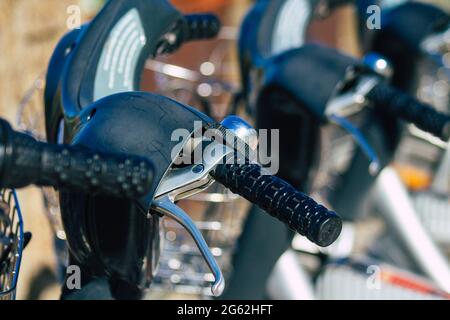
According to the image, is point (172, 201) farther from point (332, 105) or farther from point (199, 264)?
point (199, 264)

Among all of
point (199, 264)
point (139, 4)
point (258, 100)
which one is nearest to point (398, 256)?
point (199, 264)

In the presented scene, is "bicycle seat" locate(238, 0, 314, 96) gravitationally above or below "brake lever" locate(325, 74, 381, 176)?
above

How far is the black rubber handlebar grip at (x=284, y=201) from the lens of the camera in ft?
3.01

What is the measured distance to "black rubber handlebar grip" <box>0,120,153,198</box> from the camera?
0.77 m

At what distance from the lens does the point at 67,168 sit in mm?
785

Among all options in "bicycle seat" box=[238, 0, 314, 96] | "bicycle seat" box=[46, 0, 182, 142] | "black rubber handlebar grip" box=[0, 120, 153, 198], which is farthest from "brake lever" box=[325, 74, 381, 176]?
"black rubber handlebar grip" box=[0, 120, 153, 198]

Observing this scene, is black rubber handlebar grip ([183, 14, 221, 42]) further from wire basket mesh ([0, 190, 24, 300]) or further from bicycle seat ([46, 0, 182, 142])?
wire basket mesh ([0, 190, 24, 300])

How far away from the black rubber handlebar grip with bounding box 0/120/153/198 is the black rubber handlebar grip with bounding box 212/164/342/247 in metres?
0.17

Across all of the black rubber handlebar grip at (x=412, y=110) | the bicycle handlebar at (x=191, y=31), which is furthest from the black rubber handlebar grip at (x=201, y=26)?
the black rubber handlebar grip at (x=412, y=110)

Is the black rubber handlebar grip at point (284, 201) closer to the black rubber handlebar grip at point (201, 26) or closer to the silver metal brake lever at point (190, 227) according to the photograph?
the silver metal brake lever at point (190, 227)

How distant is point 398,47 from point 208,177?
1.22 meters

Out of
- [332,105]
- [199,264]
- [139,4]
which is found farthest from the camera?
[199,264]

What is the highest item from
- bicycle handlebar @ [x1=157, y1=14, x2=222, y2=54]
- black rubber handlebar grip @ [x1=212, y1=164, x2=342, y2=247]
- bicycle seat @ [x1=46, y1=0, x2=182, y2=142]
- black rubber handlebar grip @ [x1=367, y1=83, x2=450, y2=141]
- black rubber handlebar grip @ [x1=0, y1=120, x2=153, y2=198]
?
bicycle handlebar @ [x1=157, y1=14, x2=222, y2=54]

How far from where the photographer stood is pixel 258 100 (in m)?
1.60
